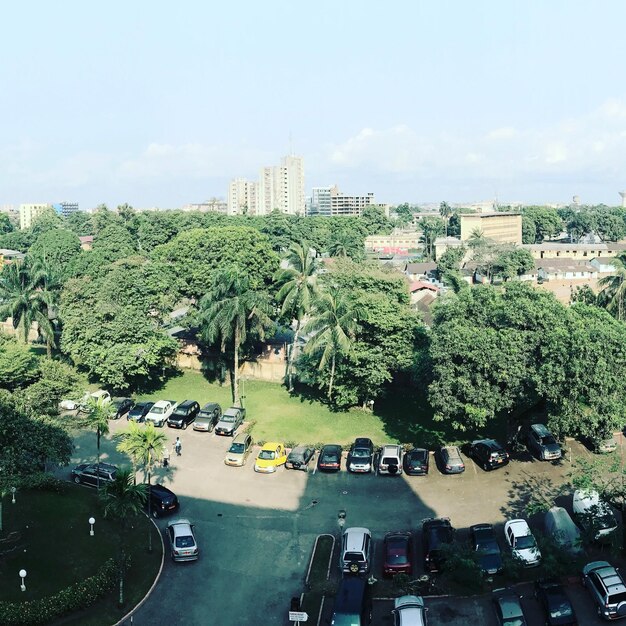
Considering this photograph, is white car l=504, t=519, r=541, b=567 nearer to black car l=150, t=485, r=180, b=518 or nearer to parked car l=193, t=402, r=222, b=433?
black car l=150, t=485, r=180, b=518

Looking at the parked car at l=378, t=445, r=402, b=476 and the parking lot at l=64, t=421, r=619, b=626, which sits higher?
the parked car at l=378, t=445, r=402, b=476

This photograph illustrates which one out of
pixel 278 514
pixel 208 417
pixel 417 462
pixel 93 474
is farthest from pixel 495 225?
pixel 93 474

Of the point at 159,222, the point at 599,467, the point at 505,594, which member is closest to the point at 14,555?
the point at 505,594

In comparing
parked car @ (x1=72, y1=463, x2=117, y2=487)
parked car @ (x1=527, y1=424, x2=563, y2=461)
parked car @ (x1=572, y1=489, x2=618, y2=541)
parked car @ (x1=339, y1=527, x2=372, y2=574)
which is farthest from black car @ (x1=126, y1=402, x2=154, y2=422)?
parked car @ (x1=572, y1=489, x2=618, y2=541)

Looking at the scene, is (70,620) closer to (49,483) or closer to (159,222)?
(49,483)

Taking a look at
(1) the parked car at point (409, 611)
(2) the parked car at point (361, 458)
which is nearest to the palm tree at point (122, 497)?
(1) the parked car at point (409, 611)
